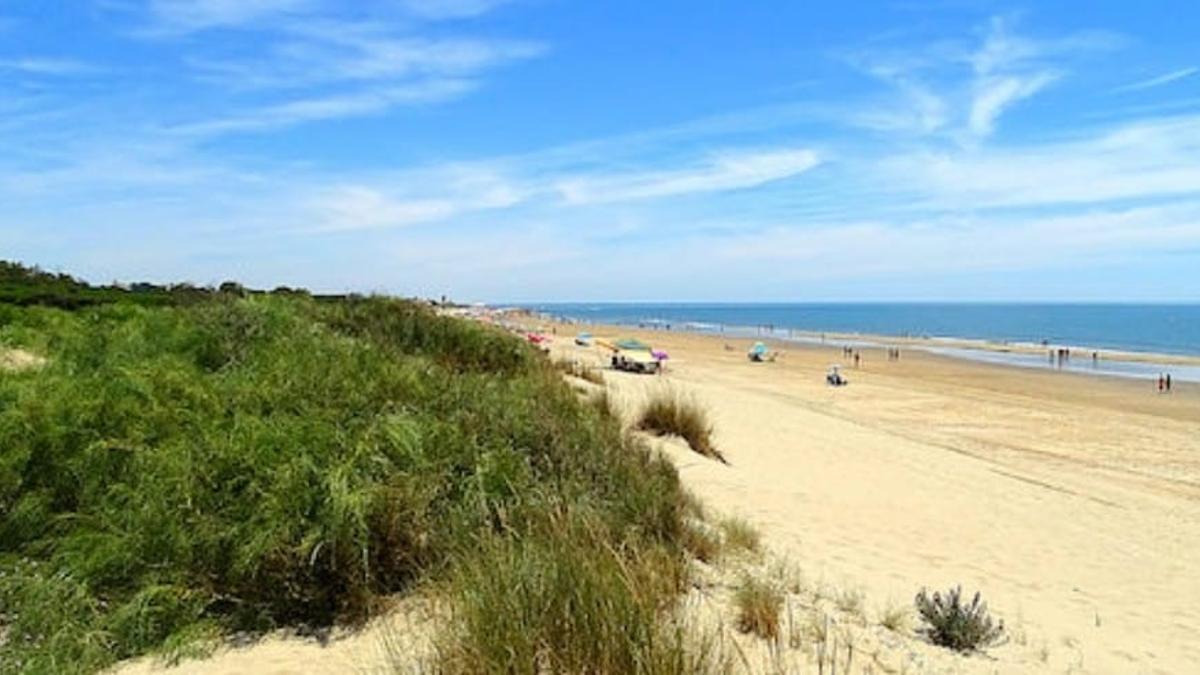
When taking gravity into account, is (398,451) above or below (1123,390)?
above

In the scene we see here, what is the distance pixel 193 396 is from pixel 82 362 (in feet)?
12.0

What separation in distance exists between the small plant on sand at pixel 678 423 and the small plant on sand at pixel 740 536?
17.4ft

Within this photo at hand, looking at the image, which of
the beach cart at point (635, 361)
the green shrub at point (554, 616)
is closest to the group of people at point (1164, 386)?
the beach cart at point (635, 361)

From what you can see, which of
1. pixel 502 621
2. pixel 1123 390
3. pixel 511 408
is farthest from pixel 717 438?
pixel 1123 390

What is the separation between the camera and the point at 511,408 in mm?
7289

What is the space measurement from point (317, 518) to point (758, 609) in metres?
2.48

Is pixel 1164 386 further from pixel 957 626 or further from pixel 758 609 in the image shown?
pixel 758 609

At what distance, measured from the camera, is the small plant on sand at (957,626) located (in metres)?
5.72

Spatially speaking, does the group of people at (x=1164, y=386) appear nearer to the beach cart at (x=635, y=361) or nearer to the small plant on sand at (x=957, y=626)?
the beach cart at (x=635, y=361)

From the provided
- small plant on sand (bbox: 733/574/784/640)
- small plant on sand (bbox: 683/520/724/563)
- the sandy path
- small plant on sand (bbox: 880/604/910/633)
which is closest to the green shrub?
small plant on sand (bbox: 733/574/784/640)

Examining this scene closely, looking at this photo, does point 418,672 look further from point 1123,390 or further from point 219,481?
point 1123,390

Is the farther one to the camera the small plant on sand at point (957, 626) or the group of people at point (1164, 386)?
the group of people at point (1164, 386)

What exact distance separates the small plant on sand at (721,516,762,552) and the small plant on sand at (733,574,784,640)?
159 centimetres

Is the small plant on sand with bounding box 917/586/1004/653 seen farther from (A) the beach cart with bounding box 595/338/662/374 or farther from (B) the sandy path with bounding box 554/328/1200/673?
(A) the beach cart with bounding box 595/338/662/374
